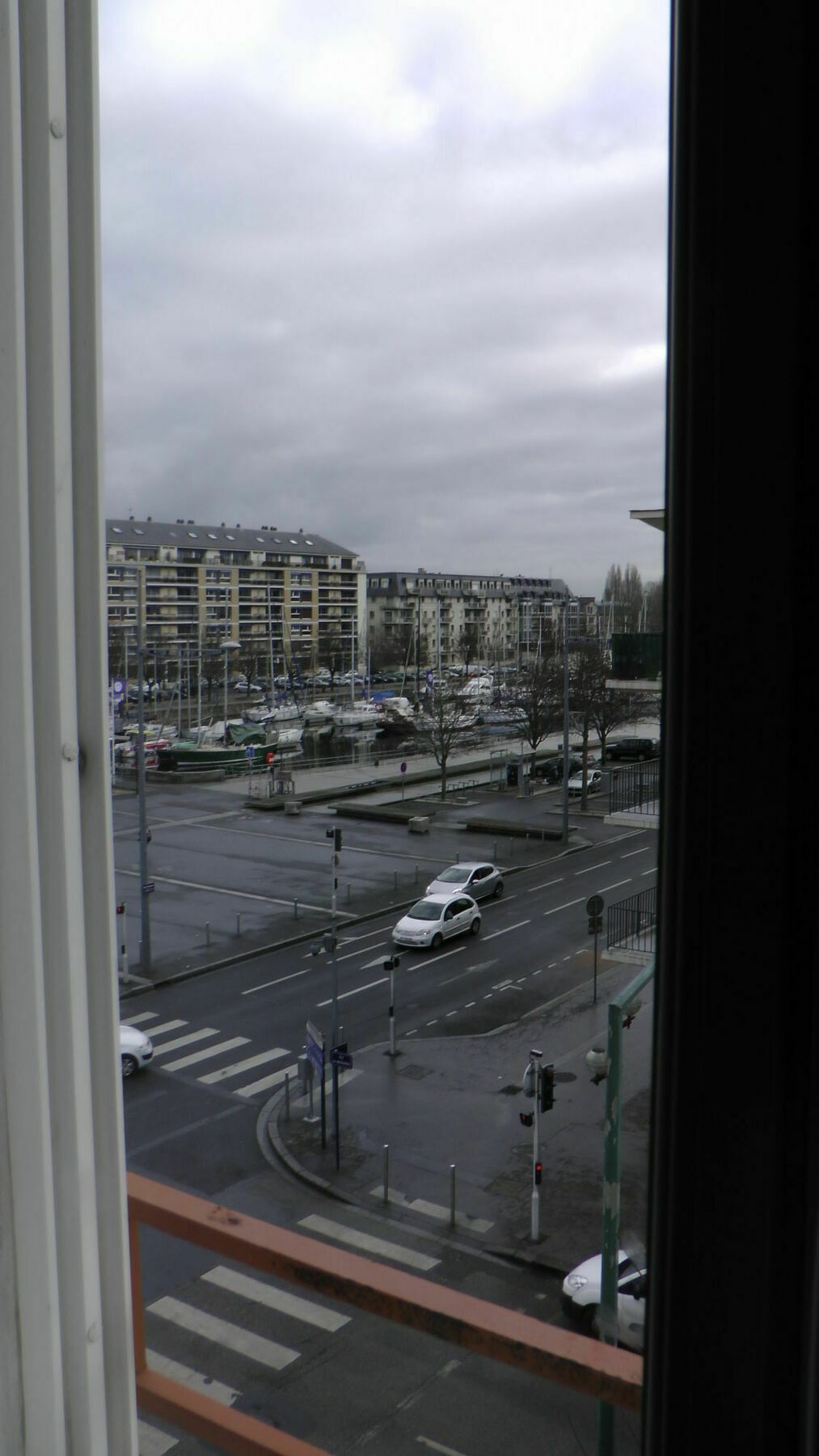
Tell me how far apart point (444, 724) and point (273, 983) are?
773cm

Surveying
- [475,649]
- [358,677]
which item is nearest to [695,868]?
[475,649]

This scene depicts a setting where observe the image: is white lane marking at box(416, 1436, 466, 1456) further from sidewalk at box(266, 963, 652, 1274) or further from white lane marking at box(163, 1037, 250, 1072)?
white lane marking at box(163, 1037, 250, 1072)

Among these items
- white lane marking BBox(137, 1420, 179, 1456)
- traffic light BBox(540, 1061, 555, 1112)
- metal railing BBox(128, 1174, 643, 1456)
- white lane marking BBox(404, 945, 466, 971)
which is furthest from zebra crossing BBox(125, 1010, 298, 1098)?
metal railing BBox(128, 1174, 643, 1456)

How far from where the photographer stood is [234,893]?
9.10 meters

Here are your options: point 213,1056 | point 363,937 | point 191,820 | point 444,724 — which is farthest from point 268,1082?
point 444,724

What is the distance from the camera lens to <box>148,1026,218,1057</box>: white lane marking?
18.1 feet

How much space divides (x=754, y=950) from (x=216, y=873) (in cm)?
962

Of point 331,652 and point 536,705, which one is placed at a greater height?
point 331,652

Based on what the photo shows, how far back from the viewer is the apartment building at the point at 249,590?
20.4 meters

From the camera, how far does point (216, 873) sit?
9.86m

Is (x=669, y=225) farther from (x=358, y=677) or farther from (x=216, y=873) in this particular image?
(x=358, y=677)

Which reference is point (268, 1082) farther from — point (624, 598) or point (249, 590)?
point (249, 590)

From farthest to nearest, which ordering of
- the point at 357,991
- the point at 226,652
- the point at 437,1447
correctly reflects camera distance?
the point at 226,652 → the point at 357,991 → the point at 437,1447

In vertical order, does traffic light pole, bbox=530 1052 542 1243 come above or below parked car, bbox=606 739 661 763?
below
